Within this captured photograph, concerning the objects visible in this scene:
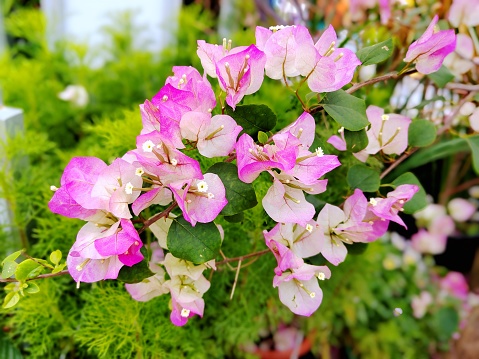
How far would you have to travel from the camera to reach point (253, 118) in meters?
0.36

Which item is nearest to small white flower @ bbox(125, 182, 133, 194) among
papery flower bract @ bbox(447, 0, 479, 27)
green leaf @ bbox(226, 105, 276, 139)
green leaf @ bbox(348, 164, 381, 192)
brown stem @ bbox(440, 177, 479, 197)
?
green leaf @ bbox(226, 105, 276, 139)

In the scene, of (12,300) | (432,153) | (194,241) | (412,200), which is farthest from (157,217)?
(432,153)

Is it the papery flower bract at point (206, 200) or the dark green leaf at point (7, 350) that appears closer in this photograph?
the papery flower bract at point (206, 200)

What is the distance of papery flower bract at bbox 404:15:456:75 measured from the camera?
36 centimetres

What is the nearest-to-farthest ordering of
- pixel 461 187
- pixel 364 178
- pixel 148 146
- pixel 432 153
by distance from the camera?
pixel 148 146 < pixel 364 178 < pixel 432 153 < pixel 461 187

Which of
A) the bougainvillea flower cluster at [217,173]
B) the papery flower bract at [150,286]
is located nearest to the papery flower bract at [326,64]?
the bougainvillea flower cluster at [217,173]

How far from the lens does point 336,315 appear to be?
0.90 metres

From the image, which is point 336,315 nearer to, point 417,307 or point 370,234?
point 417,307

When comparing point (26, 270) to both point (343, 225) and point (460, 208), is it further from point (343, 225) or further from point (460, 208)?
point (460, 208)

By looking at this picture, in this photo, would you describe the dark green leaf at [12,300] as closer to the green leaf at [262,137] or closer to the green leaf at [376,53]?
the green leaf at [262,137]

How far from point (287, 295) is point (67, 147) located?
0.55 m

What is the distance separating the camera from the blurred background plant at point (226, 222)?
49 cm

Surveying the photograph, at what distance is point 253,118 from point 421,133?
0.19m

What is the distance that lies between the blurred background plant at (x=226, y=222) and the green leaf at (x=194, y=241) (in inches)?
3.5
